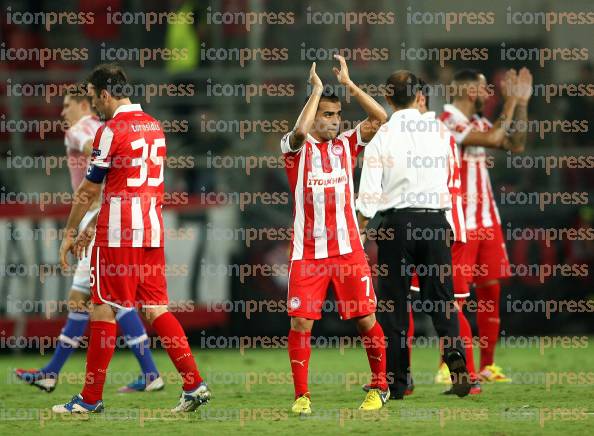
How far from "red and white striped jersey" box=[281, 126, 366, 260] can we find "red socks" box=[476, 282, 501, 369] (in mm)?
2659

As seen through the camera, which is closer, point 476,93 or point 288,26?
point 476,93

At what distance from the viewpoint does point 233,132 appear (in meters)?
16.7

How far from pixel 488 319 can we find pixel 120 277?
3.79 metres

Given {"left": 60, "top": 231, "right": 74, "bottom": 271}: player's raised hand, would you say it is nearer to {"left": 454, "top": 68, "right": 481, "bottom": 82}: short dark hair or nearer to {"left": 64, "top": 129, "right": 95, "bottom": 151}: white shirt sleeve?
{"left": 64, "top": 129, "right": 95, "bottom": 151}: white shirt sleeve

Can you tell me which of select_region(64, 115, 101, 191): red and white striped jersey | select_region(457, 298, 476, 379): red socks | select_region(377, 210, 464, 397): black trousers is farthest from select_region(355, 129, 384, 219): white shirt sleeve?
select_region(64, 115, 101, 191): red and white striped jersey

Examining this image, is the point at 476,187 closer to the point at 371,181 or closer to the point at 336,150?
the point at 371,181

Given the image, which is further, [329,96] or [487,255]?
[487,255]

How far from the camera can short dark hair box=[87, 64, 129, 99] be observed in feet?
30.1

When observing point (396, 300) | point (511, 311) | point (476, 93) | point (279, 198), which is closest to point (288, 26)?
point (279, 198)

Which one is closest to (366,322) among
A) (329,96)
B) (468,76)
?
(329,96)

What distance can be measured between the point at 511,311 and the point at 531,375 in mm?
3906

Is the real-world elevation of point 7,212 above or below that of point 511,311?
above

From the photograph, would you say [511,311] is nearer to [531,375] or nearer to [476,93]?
[531,375]

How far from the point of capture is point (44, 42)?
1912cm
